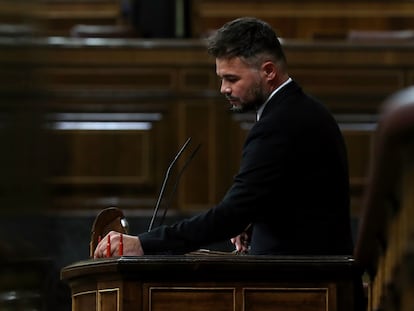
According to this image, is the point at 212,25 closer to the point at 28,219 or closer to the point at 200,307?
the point at 200,307

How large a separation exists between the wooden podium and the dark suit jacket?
238mm

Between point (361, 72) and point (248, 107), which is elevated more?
point (361, 72)

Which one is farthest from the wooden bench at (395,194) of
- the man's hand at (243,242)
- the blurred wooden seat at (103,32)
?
the blurred wooden seat at (103,32)

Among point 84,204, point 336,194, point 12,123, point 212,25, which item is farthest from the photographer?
point 212,25

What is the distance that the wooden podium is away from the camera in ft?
11.6

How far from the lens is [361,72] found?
24.7 feet

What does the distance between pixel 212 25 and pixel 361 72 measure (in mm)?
1367

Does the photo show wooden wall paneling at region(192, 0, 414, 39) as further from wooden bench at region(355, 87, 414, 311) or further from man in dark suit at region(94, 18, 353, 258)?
wooden bench at region(355, 87, 414, 311)

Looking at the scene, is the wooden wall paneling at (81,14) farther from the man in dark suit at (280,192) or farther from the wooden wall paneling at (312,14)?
the man in dark suit at (280,192)

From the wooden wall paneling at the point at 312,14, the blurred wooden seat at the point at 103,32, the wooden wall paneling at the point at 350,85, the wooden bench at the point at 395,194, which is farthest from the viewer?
the wooden wall paneling at the point at 312,14

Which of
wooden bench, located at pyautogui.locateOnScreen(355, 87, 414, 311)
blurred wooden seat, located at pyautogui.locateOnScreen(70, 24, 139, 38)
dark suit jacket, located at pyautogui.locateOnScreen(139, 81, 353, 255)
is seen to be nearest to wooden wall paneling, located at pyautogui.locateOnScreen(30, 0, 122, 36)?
blurred wooden seat, located at pyautogui.locateOnScreen(70, 24, 139, 38)

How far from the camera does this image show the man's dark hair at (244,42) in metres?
4.09

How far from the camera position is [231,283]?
3588 mm

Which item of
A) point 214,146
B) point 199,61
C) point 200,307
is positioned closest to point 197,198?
point 214,146
